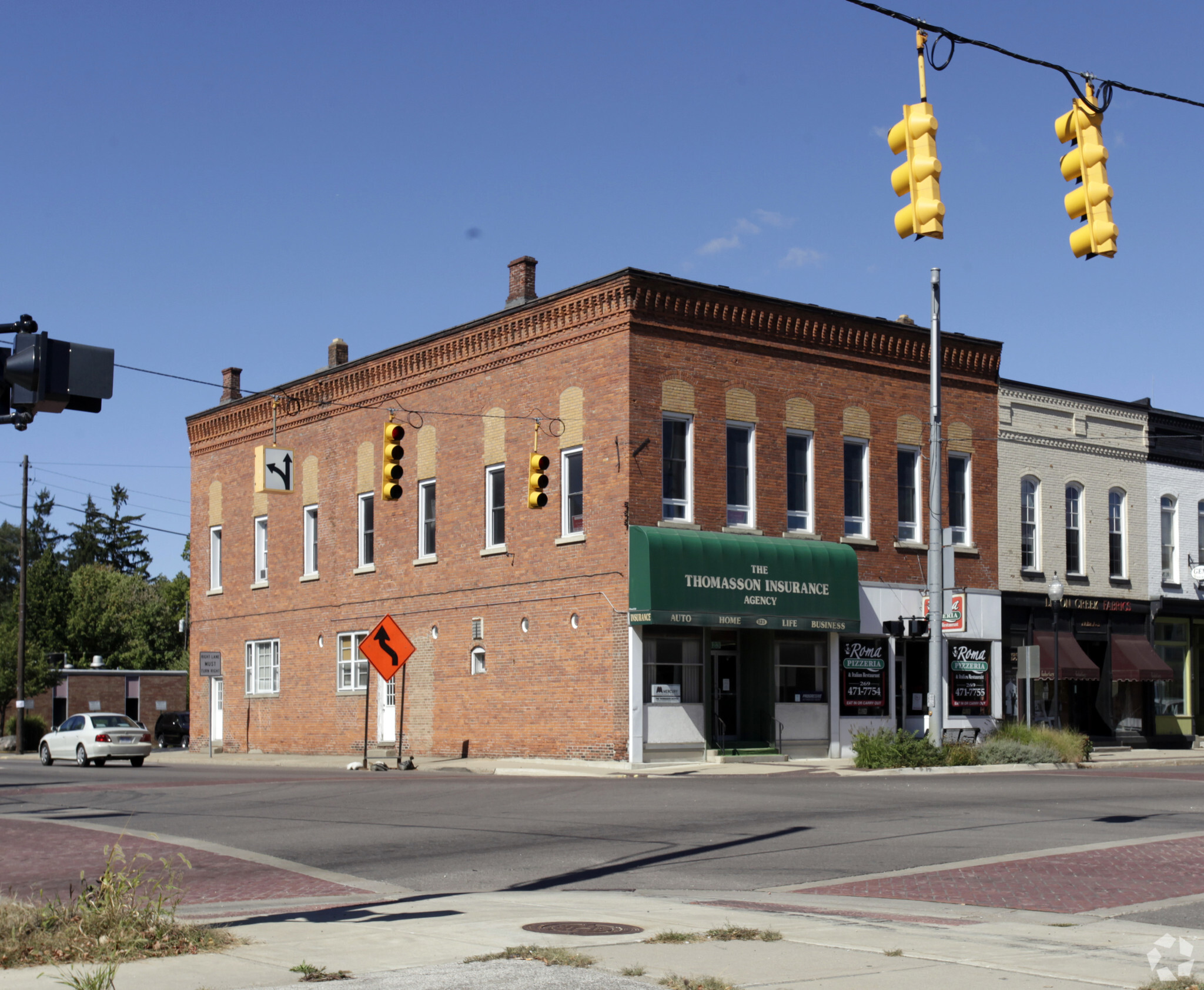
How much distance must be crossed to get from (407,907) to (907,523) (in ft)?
85.5

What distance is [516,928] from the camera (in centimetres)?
952

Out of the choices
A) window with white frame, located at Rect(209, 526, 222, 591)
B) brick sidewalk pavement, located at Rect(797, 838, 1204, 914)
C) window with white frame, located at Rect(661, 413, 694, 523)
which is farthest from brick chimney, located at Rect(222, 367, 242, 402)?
brick sidewalk pavement, located at Rect(797, 838, 1204, 914)

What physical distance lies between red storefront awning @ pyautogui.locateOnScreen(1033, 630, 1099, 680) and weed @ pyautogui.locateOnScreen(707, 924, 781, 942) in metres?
29.6

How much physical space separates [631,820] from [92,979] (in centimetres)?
1108

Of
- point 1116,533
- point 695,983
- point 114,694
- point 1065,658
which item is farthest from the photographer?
point 114,694

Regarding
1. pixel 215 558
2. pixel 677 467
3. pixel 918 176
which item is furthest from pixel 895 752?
pixel 215 558

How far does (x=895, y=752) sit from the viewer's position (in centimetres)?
2812

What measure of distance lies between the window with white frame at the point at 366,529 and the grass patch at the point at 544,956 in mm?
30915

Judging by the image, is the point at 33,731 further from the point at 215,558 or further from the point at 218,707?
the point at 215,558

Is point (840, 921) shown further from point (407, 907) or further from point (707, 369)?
point (707, 369)

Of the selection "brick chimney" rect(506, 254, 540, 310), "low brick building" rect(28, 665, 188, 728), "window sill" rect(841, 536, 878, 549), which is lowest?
"low brick building" rect(28, 665, 188, 728)

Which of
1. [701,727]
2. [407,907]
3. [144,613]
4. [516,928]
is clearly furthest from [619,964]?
[144,613]

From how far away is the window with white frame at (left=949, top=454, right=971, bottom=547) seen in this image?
118 ft

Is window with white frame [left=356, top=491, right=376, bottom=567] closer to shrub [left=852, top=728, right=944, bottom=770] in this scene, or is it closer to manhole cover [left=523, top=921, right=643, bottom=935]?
shrub [left=852, top=728, right=944, bottom=770]
